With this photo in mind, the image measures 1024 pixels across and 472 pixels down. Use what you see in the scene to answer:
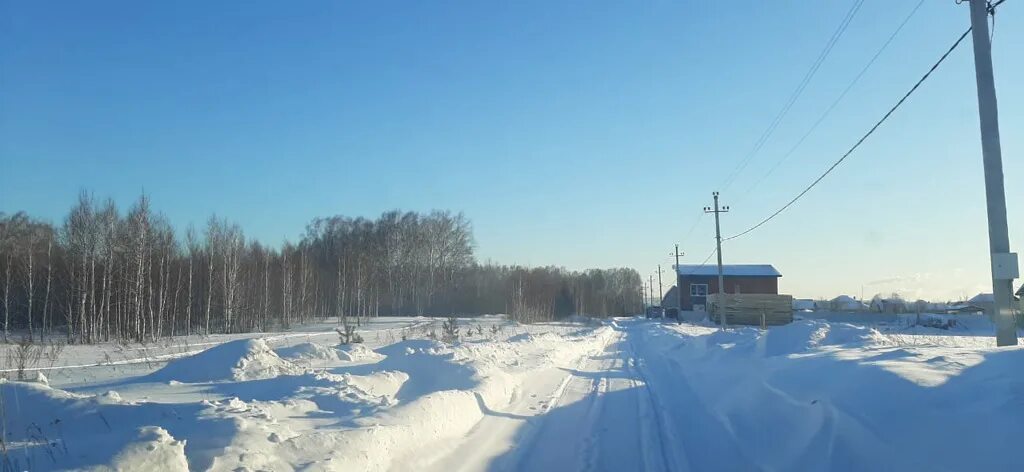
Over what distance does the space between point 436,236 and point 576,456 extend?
85368mm

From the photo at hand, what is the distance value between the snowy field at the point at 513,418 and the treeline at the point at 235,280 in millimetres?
28084

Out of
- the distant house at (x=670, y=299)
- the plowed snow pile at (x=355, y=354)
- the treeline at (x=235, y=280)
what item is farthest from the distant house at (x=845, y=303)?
the plowed snow pile at (x=355, y=354)

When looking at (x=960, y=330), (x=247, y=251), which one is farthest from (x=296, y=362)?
(x=247, y=251)

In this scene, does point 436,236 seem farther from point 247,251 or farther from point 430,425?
point 430,425

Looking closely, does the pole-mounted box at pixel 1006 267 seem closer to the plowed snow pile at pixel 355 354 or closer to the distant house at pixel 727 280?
the plowed snow pile at pixel 355 354

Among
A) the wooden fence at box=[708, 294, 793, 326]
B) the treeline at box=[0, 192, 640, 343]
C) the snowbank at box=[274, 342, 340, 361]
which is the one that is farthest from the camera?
the wooden fence at box=[708, 294, 793, 326]

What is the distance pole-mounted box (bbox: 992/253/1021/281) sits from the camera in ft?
42.7

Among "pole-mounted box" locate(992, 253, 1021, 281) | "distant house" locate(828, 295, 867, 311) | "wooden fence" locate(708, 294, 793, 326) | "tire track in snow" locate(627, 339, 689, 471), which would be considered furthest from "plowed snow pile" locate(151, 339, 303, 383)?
"distant house" locate(828, 295, 867, 311)

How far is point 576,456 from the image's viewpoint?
9.08 m

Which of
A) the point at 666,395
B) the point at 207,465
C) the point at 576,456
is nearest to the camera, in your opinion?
the point at 207,465

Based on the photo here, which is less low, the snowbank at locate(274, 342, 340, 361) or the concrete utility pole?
the concrete utility pole

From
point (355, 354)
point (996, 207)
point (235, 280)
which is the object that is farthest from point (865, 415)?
point (235, 280)

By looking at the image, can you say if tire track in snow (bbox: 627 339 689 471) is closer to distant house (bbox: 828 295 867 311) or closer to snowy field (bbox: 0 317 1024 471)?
snowy field (bbox: 0 317 1024 471)

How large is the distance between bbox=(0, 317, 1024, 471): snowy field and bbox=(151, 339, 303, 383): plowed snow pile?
0.06 metres
